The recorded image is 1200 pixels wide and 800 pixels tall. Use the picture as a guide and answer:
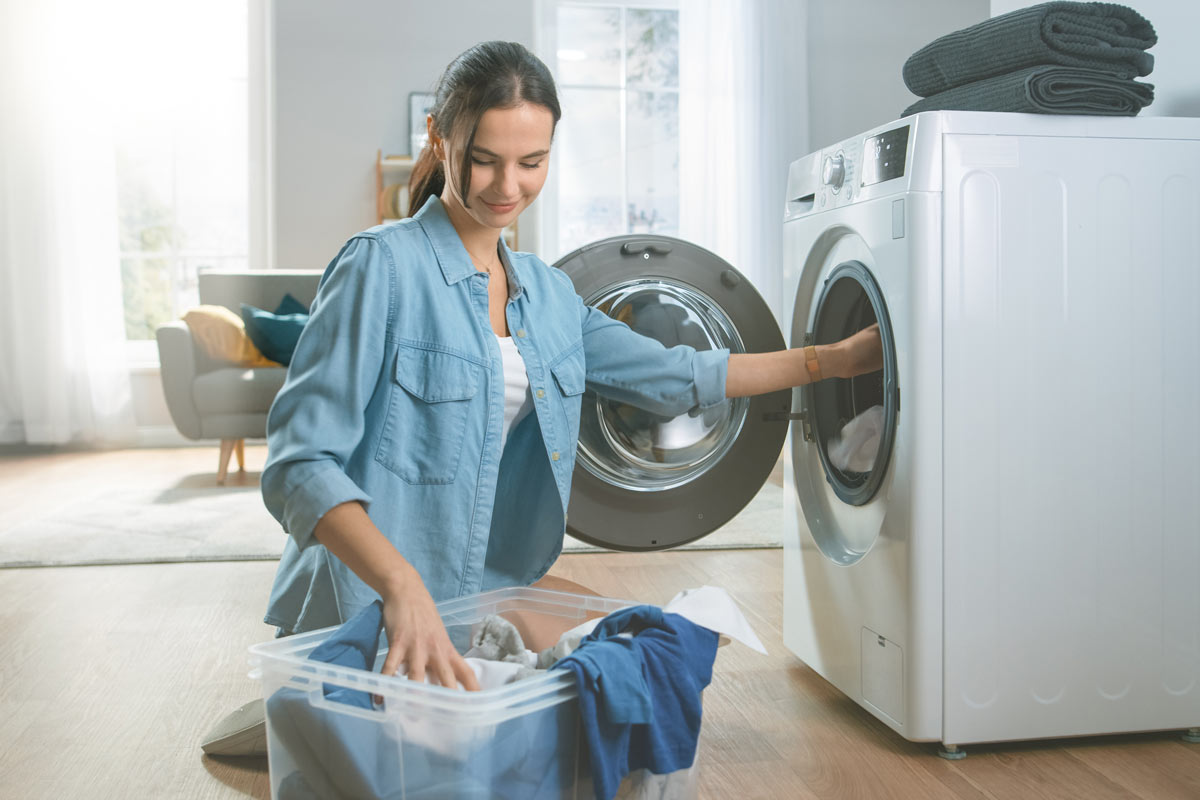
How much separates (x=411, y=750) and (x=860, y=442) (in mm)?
878

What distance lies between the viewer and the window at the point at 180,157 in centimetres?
503

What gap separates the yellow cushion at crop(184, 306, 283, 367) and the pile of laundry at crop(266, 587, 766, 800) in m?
3.31

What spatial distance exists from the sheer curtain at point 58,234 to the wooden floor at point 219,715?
2.60m

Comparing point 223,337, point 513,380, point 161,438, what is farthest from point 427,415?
point 161,438

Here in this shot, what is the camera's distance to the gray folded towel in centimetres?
139

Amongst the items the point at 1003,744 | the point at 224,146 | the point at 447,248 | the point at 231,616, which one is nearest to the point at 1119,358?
the point at 1003,744

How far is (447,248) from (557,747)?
0.58m

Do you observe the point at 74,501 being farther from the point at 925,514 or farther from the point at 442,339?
the point at 925,514

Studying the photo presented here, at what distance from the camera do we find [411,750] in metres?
0.94

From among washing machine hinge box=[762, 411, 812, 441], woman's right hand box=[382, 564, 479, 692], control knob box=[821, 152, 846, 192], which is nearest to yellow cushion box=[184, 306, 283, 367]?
washing machine hinge box=[762, 411, 812, 441]

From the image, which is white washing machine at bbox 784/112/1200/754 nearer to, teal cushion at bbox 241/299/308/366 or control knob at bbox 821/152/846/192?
control knob at bbox 821/152/846/192

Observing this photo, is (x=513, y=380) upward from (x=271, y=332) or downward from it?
downward

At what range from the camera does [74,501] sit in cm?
348

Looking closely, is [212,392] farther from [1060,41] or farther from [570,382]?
[1060,41]
